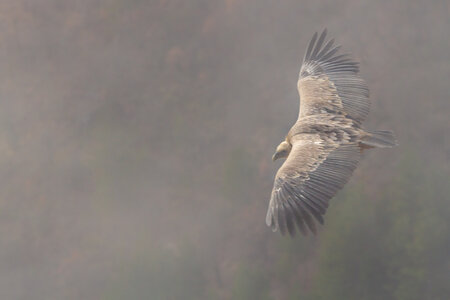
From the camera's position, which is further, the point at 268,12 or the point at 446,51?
the point at 268,12

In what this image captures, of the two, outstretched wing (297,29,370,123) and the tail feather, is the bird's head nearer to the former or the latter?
outstretched wing (297,29,370,123)

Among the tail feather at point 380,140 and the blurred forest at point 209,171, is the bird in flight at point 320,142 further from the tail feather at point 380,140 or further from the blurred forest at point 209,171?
the blurred forest at point 209,171

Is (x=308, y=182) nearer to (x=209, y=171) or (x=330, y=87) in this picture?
(x=330, y=87)

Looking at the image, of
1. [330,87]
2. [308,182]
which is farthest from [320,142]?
[330,87]

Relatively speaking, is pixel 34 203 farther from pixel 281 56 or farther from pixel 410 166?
pixel 410 166

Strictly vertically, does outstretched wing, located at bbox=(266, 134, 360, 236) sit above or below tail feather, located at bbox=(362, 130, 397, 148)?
below

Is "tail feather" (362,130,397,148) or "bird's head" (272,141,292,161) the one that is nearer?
"tail feather" (362,130,397,148)

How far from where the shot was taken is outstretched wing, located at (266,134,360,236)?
5.09m

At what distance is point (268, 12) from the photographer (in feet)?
41.1

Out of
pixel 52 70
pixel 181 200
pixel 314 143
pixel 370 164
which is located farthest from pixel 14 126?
pixel 314 143

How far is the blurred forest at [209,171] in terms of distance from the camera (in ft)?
32.8

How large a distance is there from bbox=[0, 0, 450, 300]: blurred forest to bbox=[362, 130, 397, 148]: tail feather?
4087mm

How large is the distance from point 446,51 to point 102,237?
25.9ft

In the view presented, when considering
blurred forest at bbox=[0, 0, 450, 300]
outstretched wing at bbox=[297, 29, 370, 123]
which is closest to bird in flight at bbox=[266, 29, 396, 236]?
outstretched wing at bbox=[297, 29, 370, 123]
